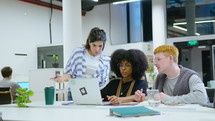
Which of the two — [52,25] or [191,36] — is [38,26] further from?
[191,36]

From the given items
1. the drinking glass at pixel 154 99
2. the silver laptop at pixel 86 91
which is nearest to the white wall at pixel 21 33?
the silver laptop at pixel 86 91

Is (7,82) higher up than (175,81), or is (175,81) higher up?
(175,81)

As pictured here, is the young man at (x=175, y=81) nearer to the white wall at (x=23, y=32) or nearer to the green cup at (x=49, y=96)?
the green cup at (x=49, y=96)

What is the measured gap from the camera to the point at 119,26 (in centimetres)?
1102

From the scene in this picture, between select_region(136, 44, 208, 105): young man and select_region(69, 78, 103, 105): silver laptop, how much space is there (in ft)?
1.20

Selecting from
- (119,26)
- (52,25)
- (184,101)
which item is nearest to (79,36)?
(52,25)

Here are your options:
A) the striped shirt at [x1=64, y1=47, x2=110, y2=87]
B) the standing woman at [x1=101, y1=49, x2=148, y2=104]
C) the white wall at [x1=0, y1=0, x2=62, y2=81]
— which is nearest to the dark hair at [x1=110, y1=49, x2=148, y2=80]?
the standing woman at [x1=101, y1=49, x2=148, y2=104]

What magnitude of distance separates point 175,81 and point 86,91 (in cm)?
79

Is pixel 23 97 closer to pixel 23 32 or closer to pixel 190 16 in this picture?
pixel 23 32

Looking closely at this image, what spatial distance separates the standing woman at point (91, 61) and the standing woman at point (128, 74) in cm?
20

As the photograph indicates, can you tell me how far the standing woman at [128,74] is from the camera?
2.78m

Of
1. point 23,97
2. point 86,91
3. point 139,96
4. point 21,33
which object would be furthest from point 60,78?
point 21,33

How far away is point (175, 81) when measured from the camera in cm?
262

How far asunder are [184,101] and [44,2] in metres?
6.53
